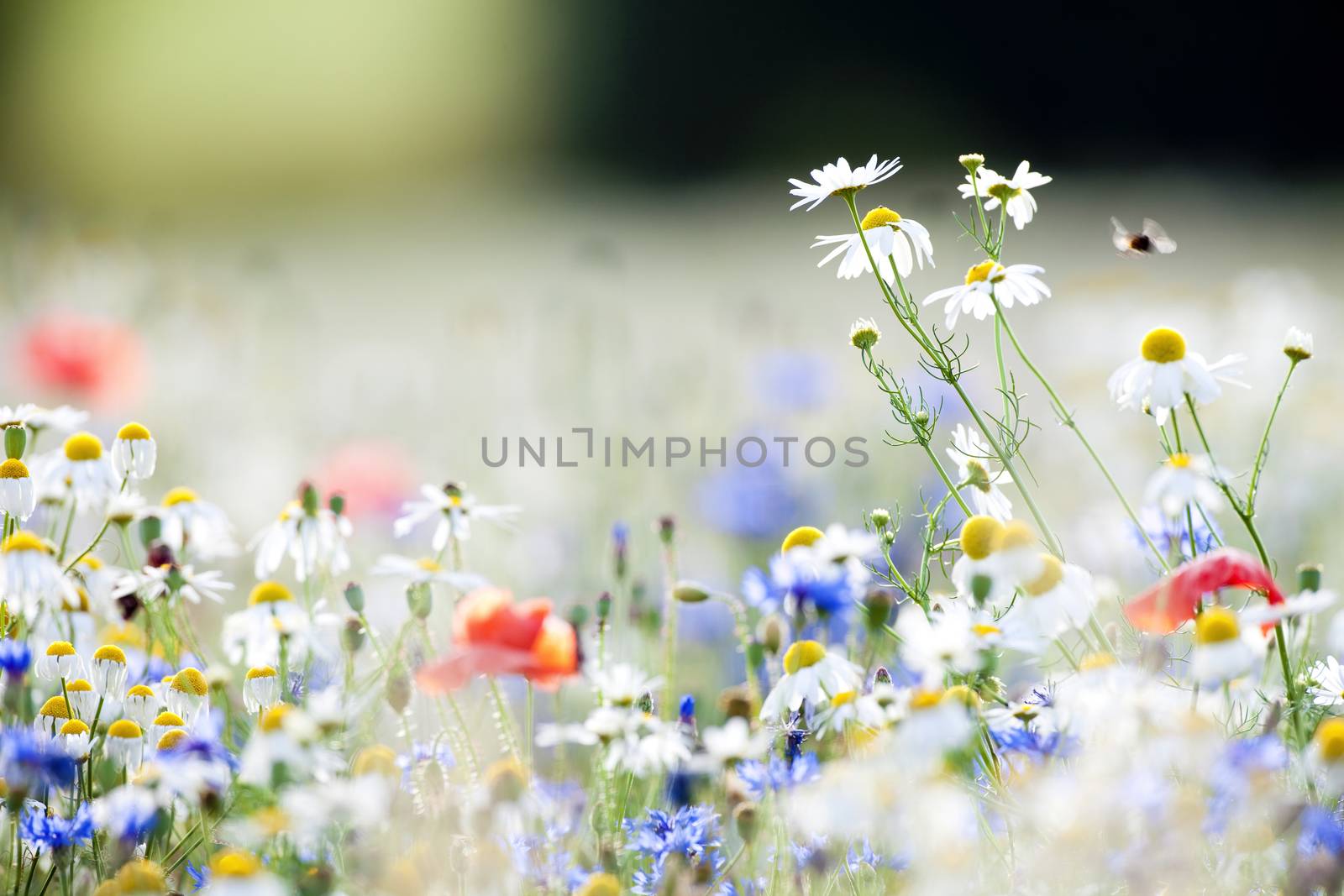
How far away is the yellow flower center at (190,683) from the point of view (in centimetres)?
157

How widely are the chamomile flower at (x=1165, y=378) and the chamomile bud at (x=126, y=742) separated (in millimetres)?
1131

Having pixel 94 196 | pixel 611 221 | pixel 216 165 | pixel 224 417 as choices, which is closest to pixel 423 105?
pixel 216 165

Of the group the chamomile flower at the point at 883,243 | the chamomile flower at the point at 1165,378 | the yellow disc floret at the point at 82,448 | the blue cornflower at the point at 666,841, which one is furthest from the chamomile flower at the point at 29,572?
the chamomile flower at the point at 1165,378

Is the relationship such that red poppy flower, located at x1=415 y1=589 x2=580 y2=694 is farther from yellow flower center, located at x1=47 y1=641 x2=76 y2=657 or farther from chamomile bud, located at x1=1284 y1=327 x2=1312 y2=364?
chamomile bud, located at x1=1284 y1=327 x2=1312 y2=364

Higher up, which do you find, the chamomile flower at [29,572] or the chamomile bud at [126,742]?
the chamomile flower at [29,572]

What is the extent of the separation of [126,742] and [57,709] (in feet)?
0.39

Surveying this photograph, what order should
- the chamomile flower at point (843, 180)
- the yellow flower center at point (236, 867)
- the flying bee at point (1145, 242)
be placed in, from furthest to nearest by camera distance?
the flying bee at point (1145, 242) → the chamomile flower at point (843, 180) → the yellow flower center at point (236, 867)

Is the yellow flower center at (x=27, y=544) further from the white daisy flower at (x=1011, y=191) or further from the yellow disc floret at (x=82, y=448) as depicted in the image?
the white daisy flower at (x=1011, y=191)

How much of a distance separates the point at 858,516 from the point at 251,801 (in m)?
2.08

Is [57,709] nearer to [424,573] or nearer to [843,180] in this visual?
[424,573]

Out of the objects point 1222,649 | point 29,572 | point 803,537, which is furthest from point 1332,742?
point 29,572

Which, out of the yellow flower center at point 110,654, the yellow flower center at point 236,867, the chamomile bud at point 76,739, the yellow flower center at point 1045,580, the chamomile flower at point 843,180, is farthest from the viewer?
the chamomile flower at point 843,180

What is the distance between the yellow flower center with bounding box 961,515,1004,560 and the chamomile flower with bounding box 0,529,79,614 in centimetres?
93

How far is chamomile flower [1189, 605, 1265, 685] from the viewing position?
1163 millimetres
